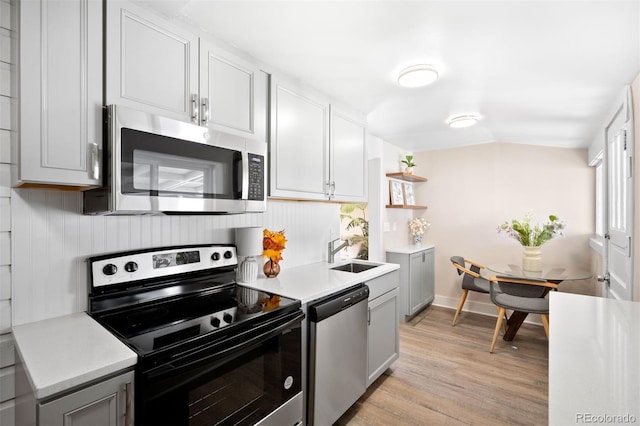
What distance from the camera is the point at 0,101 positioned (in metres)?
1.17

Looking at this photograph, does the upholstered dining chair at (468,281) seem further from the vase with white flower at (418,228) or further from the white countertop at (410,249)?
the vase with white flower at (418,228)

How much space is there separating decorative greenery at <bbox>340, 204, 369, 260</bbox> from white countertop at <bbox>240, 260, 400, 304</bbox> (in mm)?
2342

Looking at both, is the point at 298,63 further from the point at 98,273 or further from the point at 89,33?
the point at 98,273

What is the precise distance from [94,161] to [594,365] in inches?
70.3

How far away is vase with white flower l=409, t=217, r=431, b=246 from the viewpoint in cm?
444

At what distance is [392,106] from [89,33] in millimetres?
2175

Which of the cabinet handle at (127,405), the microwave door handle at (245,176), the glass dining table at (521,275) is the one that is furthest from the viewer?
the glass dining table at (521,275)

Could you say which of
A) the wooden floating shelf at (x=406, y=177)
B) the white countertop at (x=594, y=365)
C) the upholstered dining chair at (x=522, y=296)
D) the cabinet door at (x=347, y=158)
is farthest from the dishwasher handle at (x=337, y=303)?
the wooden floating shelf at (x=406, y=177)

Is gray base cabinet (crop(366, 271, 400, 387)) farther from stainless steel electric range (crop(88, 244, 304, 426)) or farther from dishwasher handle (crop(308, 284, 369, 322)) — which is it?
stainless steel electric range (crop(88, 244, 304, 426))

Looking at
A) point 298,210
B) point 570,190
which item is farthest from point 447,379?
point 570,190

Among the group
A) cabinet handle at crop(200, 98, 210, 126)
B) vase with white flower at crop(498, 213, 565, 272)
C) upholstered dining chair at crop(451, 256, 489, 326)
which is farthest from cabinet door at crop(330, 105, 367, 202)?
vase with white flower at crop(498, 213, 565, 272)

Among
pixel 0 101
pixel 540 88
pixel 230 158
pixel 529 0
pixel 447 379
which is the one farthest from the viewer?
pixel 447 379

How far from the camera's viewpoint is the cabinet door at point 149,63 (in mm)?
1250

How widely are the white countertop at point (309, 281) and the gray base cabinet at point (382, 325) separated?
0.11 m
